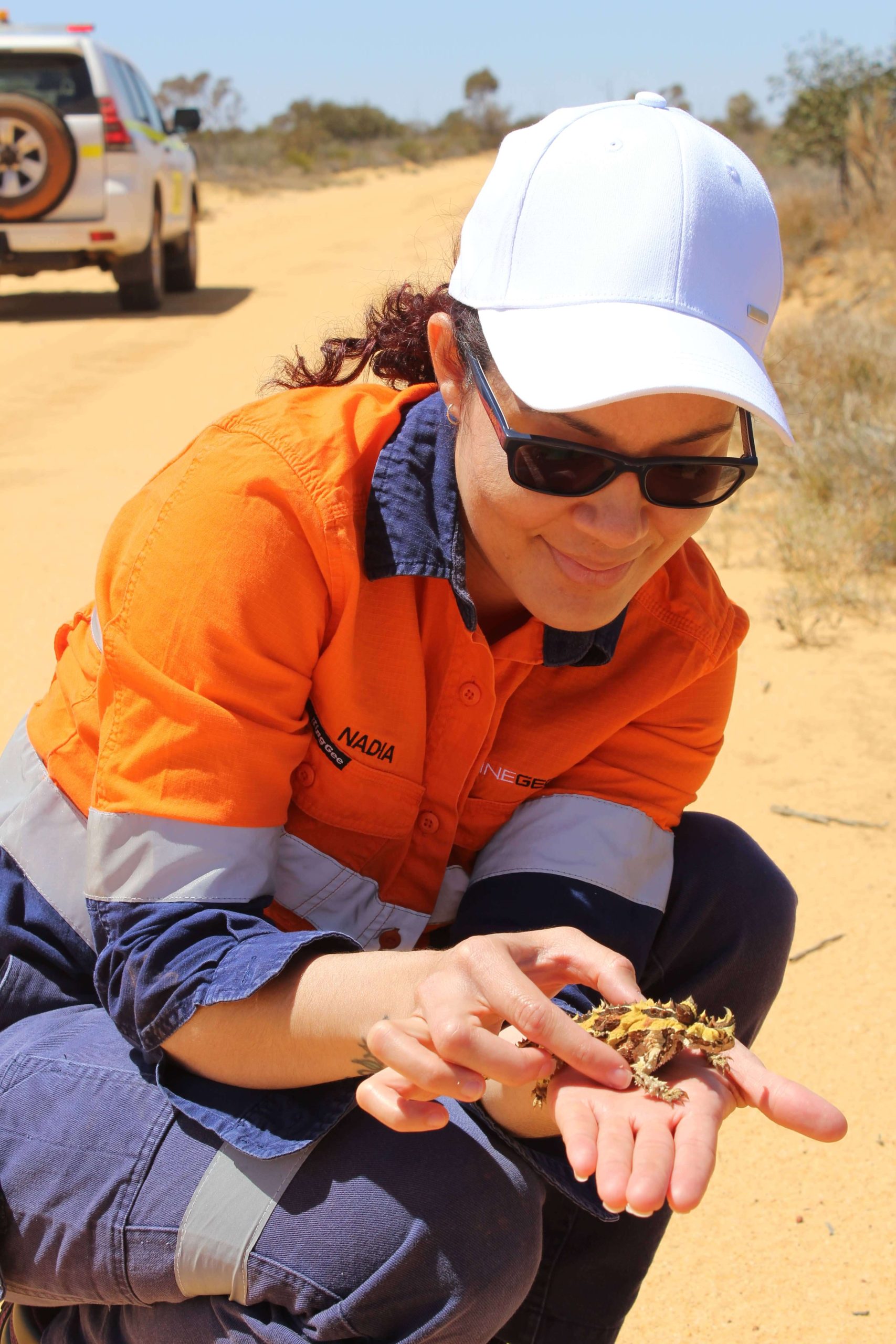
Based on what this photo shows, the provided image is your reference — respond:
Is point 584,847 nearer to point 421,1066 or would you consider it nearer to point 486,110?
point 421,1066

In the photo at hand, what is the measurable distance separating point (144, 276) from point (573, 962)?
866cm

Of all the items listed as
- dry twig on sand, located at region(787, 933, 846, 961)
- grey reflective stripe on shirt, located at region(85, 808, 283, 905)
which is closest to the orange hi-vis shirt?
grey reflective stripe on shirt, located at region(85, 808, 283, 905)

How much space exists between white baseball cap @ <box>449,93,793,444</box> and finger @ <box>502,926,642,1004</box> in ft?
2.00

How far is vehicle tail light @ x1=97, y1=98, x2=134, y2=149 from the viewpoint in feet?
27.7

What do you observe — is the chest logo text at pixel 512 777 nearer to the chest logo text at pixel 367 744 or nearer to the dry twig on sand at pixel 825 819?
the chest logo text at pixel 367 744

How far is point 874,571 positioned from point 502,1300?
12.5 feet

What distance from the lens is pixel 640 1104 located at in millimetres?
1429

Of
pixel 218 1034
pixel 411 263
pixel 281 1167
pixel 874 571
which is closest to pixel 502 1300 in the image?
pixel 281 1167

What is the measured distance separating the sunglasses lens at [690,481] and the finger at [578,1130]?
698mm

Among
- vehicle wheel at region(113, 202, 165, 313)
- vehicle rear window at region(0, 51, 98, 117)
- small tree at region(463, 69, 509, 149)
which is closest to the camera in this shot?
vehicle rear window at region(0, 51, 98, 117)

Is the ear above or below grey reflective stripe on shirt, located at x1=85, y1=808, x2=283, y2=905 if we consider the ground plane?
above

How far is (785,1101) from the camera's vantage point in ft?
4.59

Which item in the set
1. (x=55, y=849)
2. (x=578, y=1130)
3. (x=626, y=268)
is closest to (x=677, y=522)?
(x=626, y=268)

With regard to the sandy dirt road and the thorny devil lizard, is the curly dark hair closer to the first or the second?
the sandy dirt road
